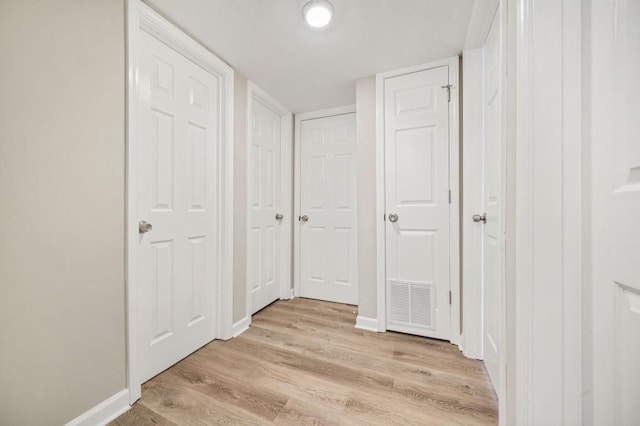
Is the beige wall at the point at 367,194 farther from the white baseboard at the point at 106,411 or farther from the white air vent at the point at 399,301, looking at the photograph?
the white baseboard at the point at 106,411

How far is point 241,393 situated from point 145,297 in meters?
0.77

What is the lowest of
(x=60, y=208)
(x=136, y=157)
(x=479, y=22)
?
(x=60, y=208)

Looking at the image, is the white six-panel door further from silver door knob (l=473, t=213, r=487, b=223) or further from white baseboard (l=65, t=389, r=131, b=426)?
white baseboard (l=65, t=389, r=131, b=426)

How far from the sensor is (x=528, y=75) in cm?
71

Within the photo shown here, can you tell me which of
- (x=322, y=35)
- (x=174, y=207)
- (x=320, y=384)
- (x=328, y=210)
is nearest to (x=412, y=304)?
(x=320, y=384)

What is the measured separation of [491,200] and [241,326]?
2.04 meters

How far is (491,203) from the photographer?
52.7 inches

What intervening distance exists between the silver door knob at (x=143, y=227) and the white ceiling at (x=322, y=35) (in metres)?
1.24

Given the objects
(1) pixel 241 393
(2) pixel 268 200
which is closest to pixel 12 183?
(1) pixel 241 393

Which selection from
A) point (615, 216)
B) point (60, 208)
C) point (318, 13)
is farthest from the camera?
point (318, 13)

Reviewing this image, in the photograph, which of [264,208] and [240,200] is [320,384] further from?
[264,208]

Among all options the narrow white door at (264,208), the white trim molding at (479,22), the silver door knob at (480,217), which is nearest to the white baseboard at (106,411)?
the narrow white door at (264,208)

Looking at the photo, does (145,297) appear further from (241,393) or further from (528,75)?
(528,75)

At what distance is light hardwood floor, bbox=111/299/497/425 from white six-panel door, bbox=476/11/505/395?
25 centimetres
